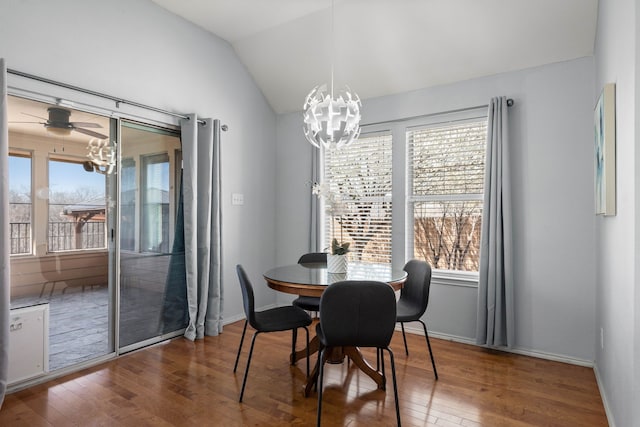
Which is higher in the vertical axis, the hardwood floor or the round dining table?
the round dining table

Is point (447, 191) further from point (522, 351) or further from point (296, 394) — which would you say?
point (296, 394)

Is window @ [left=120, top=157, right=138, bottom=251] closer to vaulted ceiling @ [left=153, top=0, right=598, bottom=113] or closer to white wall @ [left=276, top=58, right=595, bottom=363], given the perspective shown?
vaulted ceiling @ [left=153, top=0, right=598, bottom=113]

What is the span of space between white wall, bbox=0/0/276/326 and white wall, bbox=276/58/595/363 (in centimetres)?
243

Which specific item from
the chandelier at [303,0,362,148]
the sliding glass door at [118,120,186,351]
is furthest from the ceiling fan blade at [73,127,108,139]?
the chandelier at [303,0,362,148]

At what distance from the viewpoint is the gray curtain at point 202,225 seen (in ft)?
12.5

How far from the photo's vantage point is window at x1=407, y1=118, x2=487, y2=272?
3801mm

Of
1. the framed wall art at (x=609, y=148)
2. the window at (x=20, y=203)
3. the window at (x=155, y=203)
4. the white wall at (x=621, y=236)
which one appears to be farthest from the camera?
the window at (x=155, y=203)

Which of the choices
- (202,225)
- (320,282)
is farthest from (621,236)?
(202,225)

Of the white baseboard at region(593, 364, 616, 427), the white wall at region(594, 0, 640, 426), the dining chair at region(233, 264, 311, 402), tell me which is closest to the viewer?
the white wall at region(594, 0, 640, 426)

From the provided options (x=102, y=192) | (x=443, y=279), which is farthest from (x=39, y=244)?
(x=443, y=279)

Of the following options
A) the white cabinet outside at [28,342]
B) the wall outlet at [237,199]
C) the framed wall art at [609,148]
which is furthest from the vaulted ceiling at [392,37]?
the white cabinet outside at [28,342]

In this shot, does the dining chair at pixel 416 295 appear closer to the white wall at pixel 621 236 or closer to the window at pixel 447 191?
the window at pixel 447 191

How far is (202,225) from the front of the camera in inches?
154

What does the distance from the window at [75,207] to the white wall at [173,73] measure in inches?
27.8
